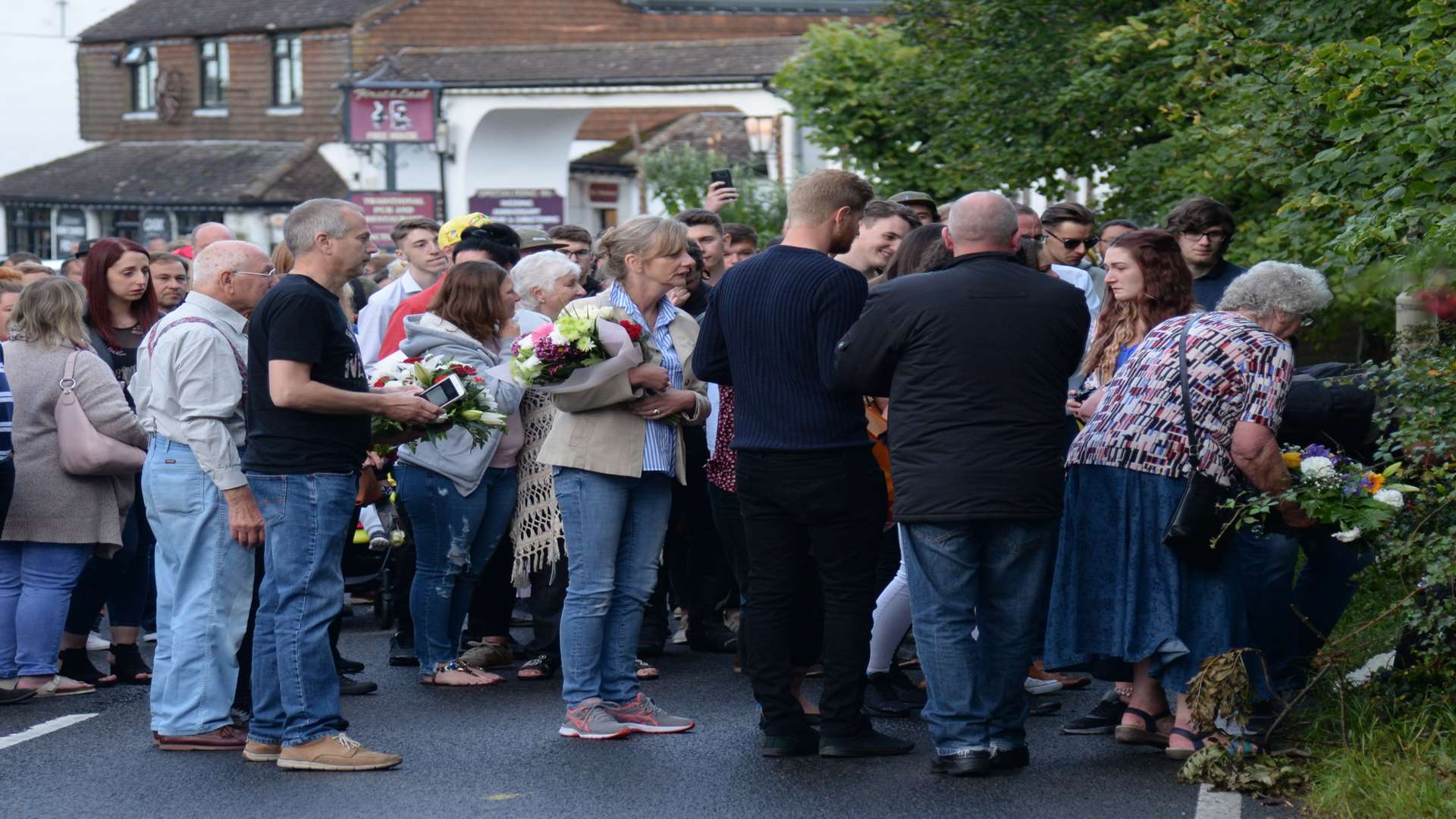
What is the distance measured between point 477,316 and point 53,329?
1.96 meters

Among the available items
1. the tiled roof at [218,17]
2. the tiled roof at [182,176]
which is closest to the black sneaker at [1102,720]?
the tiled roof at [182,176]

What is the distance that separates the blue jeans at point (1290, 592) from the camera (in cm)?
697

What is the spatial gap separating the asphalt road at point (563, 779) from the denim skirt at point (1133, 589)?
425mm

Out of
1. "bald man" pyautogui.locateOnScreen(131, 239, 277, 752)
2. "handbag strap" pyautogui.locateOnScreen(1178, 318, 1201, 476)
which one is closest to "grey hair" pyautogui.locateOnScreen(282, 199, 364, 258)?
"bald man" pyautogui.locateOnScreen(131, 239, 277, 752)

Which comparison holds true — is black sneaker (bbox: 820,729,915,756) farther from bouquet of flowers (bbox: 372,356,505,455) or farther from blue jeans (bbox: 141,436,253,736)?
blue jeans (bbox: 141,436,253,736)

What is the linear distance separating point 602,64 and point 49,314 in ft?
93.1

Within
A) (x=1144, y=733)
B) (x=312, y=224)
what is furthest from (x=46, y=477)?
(x=1144, y=733)

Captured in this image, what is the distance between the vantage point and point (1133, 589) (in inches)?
253

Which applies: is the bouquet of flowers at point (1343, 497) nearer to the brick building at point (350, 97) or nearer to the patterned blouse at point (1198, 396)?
the patterned blouse at point (1198, 396)

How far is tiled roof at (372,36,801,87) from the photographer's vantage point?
33.7 m

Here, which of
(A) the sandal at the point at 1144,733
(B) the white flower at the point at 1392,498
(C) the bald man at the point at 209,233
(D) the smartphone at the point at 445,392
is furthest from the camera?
(C) the bald man at the point at 209,233

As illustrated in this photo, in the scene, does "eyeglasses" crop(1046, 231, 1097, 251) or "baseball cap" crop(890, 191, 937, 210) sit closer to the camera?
"eyeglasses" crop(1046, 231, 1097, 251)

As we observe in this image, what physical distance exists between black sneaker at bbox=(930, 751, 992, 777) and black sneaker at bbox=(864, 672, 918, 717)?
1.08m

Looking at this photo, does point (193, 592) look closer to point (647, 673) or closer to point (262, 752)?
point (262, 752)
